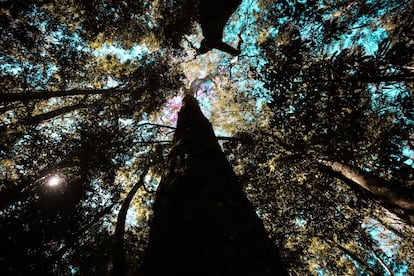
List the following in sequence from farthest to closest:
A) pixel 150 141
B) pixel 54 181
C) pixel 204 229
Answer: pixel 150 141 < pixel 54 181 < pixel 204 229

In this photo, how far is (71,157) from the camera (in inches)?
293

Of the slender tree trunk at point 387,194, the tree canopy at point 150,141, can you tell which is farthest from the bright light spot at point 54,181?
the slender tree trunk at point 387,194

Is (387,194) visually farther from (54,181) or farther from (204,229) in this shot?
(54,181)

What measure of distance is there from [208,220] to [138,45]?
10.4 m

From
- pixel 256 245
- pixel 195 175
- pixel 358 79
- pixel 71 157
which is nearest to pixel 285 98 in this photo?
pixel 358 79

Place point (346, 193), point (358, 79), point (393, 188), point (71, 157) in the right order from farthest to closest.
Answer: point (346, 193)
point (71, 157)
point (393, 188)
point (358, 79)

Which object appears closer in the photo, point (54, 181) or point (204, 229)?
point (204, 229)

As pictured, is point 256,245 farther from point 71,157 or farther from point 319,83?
point 71,157

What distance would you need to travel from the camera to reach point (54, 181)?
786 centimetres

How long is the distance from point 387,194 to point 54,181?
9.77 metres

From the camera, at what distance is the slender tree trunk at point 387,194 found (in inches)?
186

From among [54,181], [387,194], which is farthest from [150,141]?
[387,194]

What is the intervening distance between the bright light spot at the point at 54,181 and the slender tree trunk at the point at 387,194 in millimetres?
9098

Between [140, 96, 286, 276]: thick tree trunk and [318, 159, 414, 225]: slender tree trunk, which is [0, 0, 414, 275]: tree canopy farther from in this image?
[140, 96, 286, 276]: thick tree trunk
